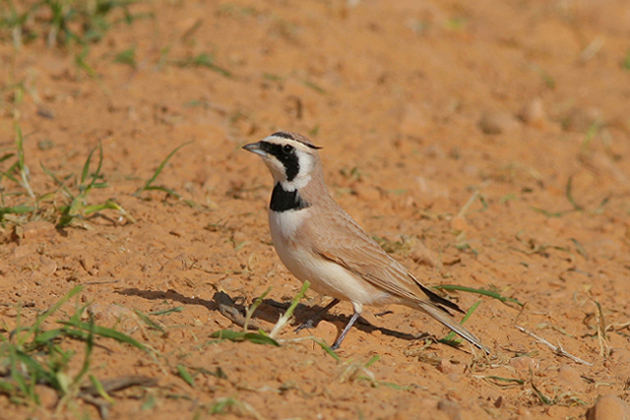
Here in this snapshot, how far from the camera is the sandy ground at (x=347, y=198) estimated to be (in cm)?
440

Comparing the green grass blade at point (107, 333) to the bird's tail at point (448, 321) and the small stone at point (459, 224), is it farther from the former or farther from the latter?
the small stone at point (459, 224)

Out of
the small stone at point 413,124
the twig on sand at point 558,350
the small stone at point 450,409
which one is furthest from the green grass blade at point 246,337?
the small stone at point 413,124

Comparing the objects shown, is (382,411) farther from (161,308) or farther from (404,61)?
(404,61)

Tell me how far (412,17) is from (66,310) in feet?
29.3

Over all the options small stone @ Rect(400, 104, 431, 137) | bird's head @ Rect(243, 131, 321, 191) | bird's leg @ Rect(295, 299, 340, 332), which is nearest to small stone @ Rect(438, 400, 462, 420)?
bird's leg @ Rect(295, 299, 340, 332)

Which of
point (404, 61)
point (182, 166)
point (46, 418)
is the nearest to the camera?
point (46, 418)

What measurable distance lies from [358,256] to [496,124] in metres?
4.76

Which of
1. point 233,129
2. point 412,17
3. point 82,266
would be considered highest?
point 412,17

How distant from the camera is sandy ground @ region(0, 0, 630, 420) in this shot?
4.40m

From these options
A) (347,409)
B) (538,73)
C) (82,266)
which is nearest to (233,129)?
(82,266)

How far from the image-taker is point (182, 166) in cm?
752

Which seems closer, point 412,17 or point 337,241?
point 337,241

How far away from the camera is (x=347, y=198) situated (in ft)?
24.2

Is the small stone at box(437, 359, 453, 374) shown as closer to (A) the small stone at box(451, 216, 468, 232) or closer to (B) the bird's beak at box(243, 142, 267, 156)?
(B) the bird's beak at box(243, 142, 267, 156)
